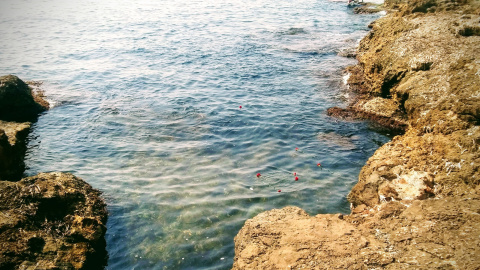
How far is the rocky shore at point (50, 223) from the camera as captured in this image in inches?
264

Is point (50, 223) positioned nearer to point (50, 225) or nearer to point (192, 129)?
point (50, 225)

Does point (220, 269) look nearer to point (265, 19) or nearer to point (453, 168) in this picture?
point (453, 168)

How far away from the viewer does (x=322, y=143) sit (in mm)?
13055

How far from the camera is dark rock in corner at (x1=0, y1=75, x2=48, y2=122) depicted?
52.4 feet

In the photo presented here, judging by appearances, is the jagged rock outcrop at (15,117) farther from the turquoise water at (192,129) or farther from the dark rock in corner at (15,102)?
the turquoise water at (192,129)

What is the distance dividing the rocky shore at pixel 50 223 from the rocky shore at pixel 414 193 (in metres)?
4.40

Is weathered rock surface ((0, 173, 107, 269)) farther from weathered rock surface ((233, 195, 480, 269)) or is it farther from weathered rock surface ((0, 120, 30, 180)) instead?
weathered rock surface ((233, 195, 480, 269))

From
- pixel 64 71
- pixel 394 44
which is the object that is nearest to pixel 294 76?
pixel 394 44

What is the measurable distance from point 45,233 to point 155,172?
4746mm

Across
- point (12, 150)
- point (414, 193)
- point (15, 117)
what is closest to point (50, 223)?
point (12, 150)

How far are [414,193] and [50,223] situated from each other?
401 inches

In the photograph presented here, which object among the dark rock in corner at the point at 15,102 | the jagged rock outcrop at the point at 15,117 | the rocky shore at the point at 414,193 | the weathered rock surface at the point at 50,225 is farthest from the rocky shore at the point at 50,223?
the dark rock in corner at the point at 15,102

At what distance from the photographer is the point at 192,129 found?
1475cm

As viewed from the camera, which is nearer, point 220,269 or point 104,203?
point 220,269
